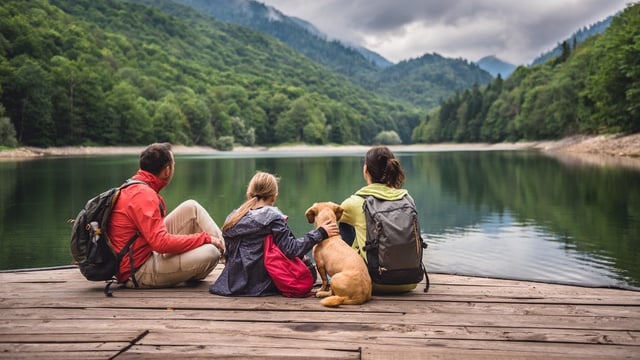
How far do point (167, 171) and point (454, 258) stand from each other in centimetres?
860

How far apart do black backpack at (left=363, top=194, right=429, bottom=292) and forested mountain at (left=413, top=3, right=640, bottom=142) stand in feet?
162

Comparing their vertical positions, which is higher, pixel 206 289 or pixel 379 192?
pixel 379 192

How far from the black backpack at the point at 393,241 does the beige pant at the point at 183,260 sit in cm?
169

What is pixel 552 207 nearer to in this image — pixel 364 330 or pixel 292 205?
pixel 292 205

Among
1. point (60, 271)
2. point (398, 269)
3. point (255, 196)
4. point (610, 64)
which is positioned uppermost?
point (610, 64)

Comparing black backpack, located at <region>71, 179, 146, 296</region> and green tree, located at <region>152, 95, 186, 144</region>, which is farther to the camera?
green tree, located at <region>152, 95, 186, 144</region>

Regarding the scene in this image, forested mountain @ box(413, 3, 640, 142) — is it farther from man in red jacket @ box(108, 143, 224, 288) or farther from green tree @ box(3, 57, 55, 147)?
green tree @ box(3, 57, 55, 147)

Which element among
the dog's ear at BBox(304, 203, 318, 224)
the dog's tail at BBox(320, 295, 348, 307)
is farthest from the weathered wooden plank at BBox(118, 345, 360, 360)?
the dog's ear at BBox(304, 203, 318, 224)

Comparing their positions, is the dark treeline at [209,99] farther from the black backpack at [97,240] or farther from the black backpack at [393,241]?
the black backpack at [97,240]

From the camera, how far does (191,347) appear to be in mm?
3395

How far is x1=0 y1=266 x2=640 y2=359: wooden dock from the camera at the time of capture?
10.9 feet

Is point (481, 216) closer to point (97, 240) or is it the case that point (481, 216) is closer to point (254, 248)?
point (254, 248)

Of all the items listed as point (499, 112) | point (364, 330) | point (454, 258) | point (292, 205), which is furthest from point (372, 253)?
point (499, 112)

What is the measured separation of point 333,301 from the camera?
4.29 meters
